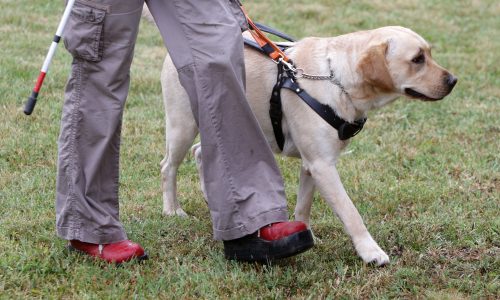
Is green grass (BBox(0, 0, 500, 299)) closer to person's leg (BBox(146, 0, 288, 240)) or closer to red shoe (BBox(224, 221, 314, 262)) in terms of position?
red shoe (BBox(224, 221, 314, 262))

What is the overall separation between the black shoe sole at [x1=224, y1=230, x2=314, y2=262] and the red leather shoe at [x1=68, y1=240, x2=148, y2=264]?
0.48 metres

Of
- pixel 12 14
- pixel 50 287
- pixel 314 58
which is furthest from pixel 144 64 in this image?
pixel 50 287

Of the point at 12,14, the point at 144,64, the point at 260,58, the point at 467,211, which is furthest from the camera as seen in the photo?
the point at 12,14

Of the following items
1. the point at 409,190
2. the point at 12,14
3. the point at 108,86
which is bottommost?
the point at 12,14

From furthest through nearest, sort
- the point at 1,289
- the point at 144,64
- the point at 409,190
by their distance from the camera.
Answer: the point at 144,64, the point at 409,190, the point at 1,289

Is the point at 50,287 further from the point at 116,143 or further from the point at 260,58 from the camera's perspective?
the point at 260,58

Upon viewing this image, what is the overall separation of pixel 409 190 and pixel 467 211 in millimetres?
519

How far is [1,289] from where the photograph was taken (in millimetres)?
3543

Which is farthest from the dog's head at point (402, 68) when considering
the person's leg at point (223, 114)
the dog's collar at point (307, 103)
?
the person's leg at point (223, 114)

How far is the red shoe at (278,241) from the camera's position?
367 cm

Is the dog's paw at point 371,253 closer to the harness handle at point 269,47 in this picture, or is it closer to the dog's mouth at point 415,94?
the dog's mouth at point 415,94

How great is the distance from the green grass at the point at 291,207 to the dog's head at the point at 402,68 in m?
0.88

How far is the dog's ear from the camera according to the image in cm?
400

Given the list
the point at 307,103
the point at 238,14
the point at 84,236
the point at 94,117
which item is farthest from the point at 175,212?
the point at 238,14
